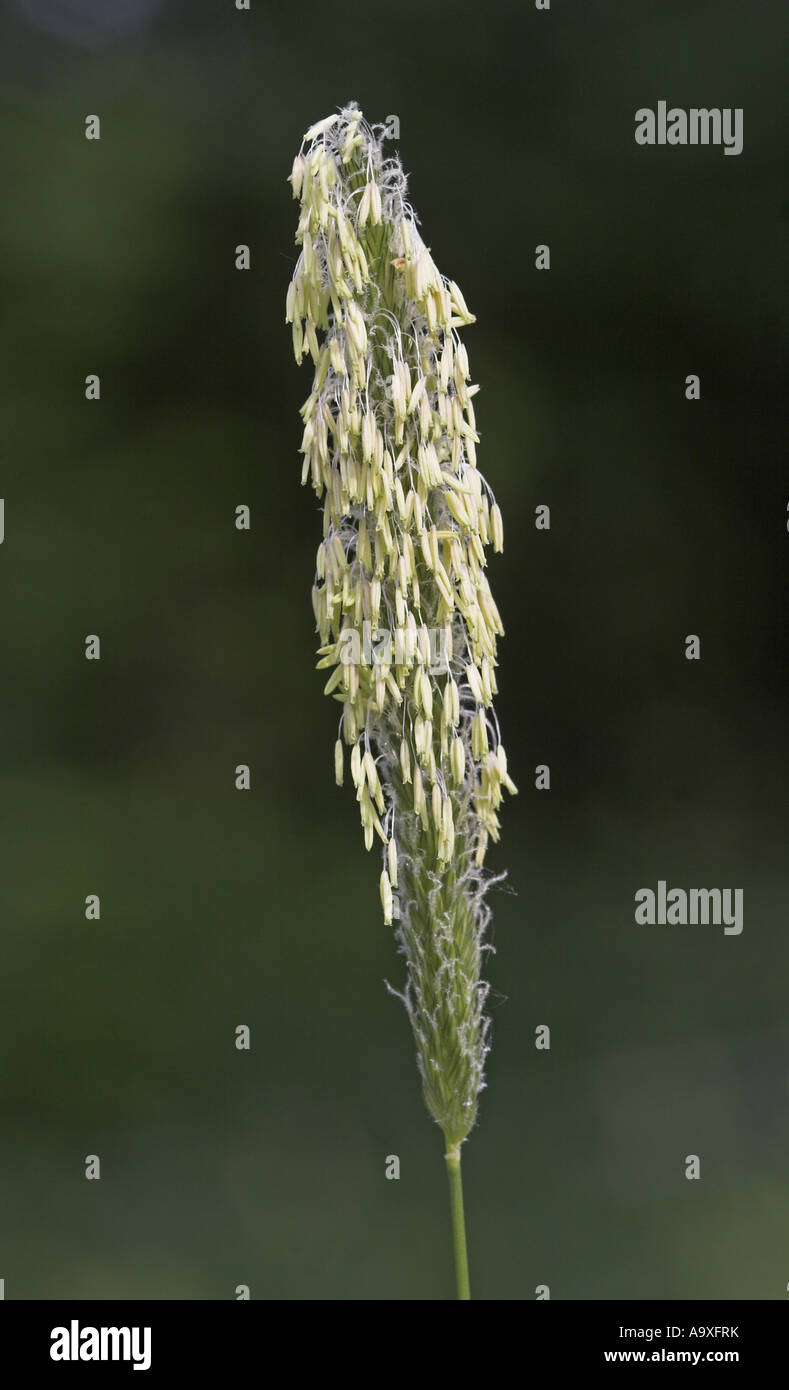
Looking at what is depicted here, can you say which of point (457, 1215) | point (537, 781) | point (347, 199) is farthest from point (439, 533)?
point (537, 781)

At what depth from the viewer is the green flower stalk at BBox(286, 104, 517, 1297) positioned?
1.51 metres

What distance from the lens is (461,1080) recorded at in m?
1.56

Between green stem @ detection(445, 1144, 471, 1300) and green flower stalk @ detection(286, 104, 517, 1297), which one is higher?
green flower stalk @ detection(286, 104, 517, 1297)

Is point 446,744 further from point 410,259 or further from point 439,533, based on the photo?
point 410,259

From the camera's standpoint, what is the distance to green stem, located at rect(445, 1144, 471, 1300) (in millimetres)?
1588

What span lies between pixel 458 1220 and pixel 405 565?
33.6 inches

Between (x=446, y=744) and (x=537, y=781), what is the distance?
228cm

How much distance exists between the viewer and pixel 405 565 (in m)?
1.50
